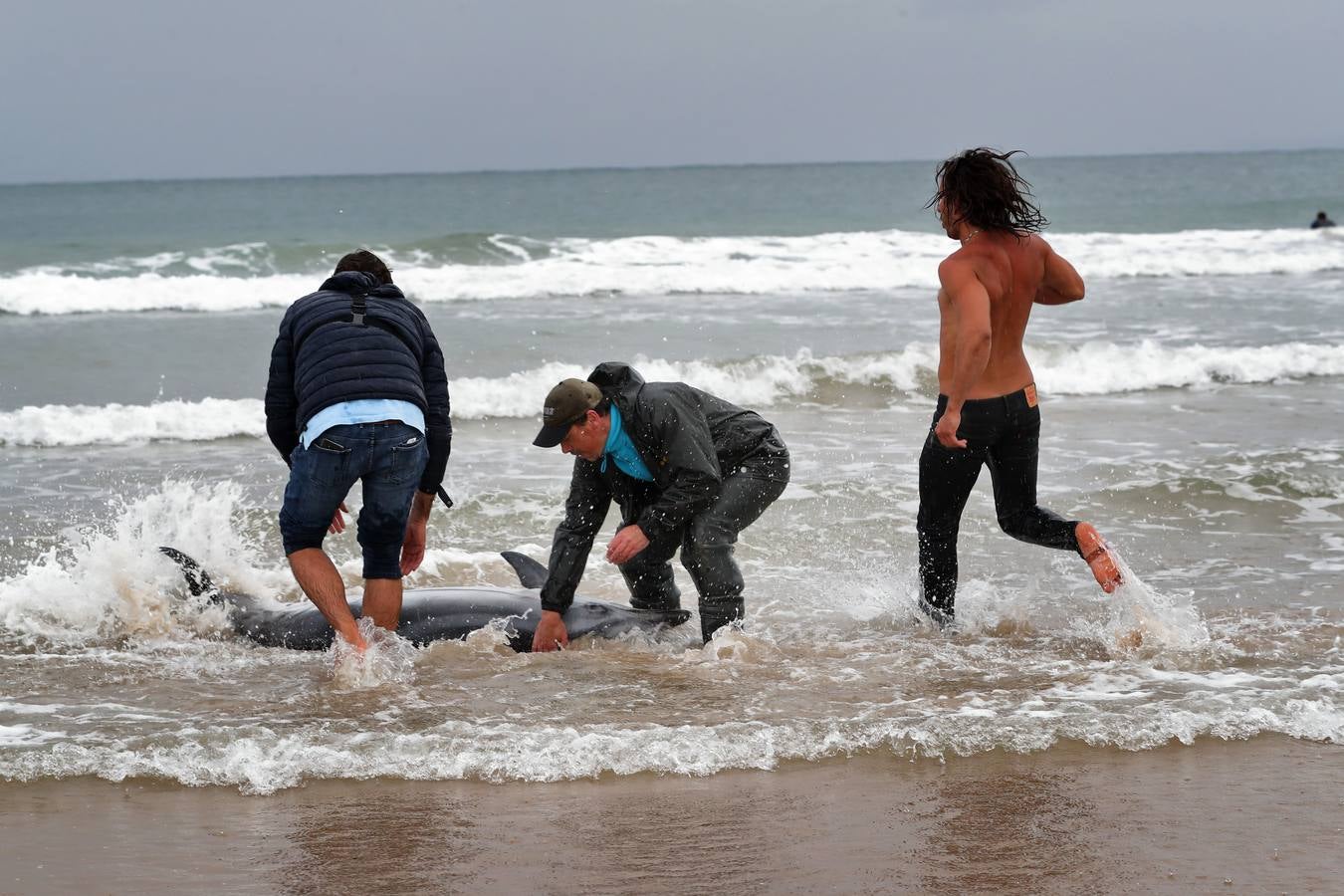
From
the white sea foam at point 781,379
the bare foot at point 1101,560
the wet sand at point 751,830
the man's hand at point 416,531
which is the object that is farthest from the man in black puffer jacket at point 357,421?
the white sea foam at point 781,379

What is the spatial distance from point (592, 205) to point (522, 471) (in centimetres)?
4540

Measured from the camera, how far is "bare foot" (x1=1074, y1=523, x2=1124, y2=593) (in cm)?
543

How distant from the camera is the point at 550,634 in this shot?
5645 mm

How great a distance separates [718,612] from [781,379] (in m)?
8.44

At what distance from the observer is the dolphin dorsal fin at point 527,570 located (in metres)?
6.16

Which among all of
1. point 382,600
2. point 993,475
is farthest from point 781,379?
point 382,600

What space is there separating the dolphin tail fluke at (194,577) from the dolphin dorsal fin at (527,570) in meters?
1.41

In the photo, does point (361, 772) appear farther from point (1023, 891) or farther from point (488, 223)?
point (488, 223)

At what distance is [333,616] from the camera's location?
17.3 ft

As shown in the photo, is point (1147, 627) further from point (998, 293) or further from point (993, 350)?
point (998, 293)

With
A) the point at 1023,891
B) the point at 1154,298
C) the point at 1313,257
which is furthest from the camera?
the point at 1313,257

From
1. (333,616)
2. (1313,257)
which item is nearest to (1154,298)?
(1313,257)

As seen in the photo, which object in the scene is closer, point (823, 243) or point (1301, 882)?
point (1301, 882)

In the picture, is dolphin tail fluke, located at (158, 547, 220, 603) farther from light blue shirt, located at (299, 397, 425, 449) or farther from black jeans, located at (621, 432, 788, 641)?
black jeans, located at (621, 432, 788, 641)
